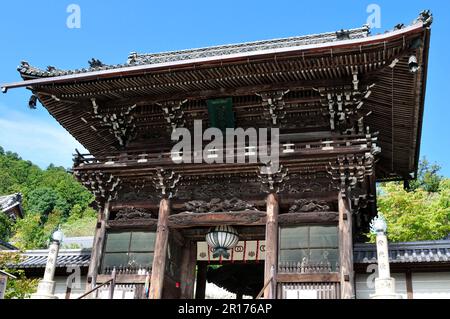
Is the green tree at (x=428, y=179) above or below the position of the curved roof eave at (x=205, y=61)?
above

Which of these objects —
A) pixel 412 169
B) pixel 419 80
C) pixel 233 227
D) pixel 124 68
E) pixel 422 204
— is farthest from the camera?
pixel 422 204

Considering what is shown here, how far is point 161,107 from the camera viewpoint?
12875 millimetres

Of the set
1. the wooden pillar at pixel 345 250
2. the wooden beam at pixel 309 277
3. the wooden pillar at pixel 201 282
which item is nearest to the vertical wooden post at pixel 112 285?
the wooden beam at pixel 309 277

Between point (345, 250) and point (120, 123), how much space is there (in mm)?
7232

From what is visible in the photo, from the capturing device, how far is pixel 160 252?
11523mm

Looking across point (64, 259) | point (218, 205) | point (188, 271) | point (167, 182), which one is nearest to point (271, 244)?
point (218, 205)

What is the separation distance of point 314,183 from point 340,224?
1299 mm

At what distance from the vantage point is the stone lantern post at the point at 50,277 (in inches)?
455

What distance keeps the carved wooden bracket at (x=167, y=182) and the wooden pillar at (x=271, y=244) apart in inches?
100

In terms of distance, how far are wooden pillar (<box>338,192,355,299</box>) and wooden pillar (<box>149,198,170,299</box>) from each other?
429cm

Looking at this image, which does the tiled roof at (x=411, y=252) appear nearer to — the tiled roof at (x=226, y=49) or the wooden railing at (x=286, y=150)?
the wooden railing at (x=286, y=150)

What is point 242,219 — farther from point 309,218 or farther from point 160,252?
point 160,252

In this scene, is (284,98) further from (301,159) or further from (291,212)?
(291,212)
